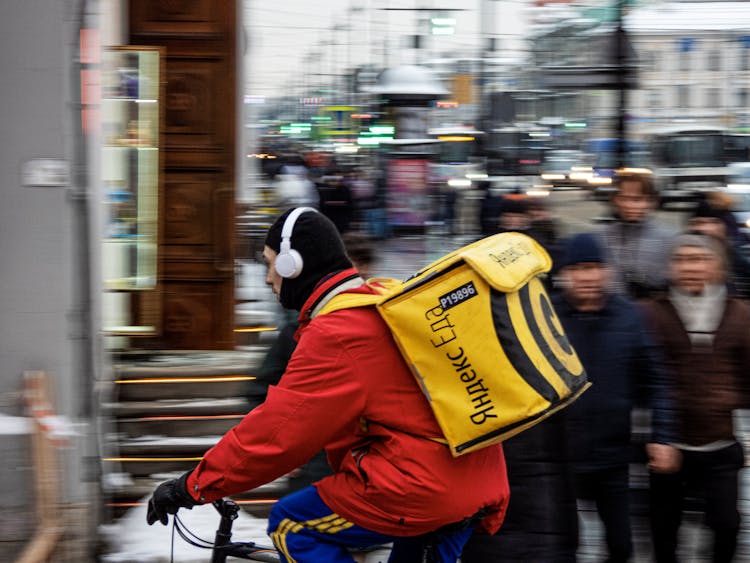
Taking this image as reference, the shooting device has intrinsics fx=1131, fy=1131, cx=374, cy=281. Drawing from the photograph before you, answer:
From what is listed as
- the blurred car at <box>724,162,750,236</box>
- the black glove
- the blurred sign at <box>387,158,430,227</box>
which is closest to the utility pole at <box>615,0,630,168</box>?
the black glove

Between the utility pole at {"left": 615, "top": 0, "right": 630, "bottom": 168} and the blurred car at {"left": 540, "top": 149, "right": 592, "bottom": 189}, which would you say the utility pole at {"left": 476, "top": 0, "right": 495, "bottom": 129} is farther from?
the blurred car at {"left": 540, "top": 149, "right": 592, "bottom": 189}

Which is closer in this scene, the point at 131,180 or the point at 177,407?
the point at 177,407

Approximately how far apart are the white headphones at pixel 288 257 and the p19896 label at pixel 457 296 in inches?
19.0

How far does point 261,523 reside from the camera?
664cm

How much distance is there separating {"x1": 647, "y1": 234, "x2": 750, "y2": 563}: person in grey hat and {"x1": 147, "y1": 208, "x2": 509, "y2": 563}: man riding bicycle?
6.69ft

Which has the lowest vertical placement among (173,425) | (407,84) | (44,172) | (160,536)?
(160,536)

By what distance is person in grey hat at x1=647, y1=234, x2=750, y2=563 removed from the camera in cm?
477

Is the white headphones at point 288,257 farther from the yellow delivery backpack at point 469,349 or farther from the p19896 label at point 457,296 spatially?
the p19896 label at point 457,296

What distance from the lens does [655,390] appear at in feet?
15.5

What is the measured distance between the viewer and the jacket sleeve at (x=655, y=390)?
4.70 m

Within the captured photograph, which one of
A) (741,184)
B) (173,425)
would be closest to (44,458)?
(173,425)

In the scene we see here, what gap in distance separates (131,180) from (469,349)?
21.1 feet

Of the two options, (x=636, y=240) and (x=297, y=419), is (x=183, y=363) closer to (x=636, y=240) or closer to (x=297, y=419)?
(x=636, y=240)

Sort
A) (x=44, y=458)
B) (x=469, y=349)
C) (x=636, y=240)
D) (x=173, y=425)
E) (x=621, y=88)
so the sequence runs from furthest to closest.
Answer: (x=621, y=88) → (x=173, y=425) → (x=636, y=240) → (x=44, y=458) → (x=469, y=349)
